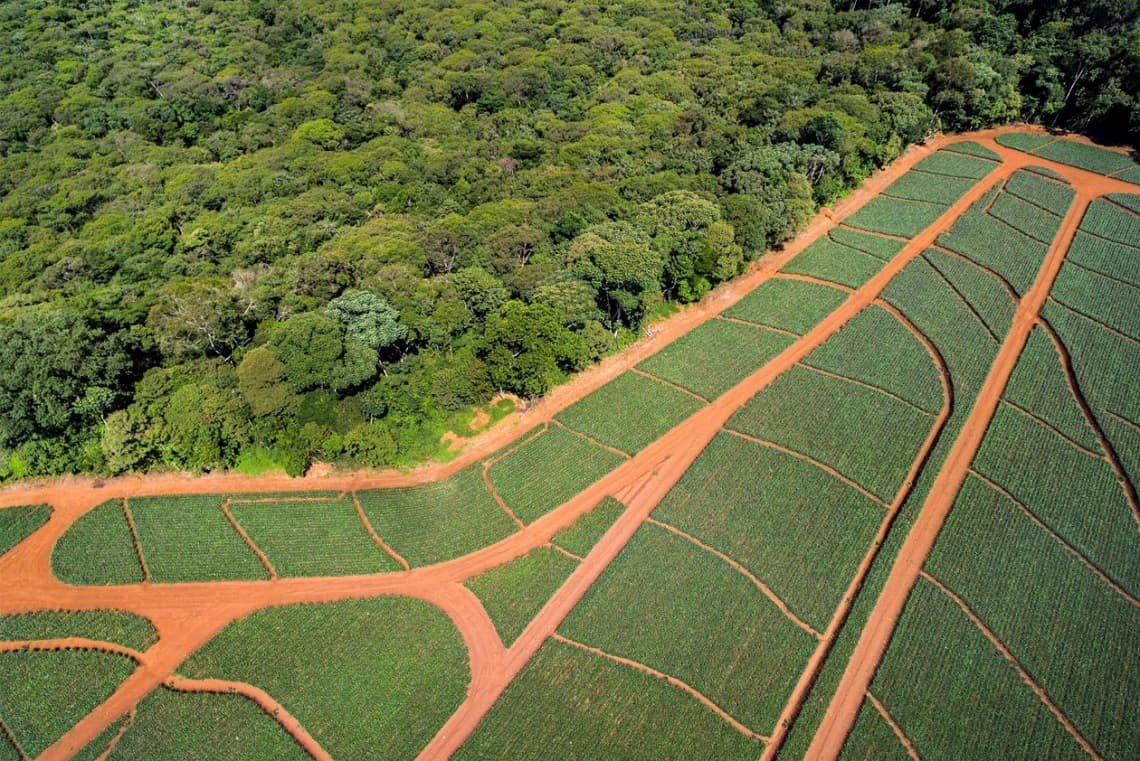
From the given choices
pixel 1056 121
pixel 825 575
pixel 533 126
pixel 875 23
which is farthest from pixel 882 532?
pixel 875 23

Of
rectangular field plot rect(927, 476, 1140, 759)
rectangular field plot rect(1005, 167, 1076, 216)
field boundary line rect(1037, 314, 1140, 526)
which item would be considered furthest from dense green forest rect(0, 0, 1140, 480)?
rectangular field plot rect(927, 476, 1140, 759)

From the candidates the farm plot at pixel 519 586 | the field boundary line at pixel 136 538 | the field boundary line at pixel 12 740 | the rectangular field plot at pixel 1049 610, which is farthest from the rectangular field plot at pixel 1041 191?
the field boundary line at pixel 12 740

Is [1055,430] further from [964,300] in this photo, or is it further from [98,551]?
[98,551]

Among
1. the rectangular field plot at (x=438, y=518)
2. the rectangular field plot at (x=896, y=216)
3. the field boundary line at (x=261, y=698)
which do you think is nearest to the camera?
the field boundary line at (x=261, y=698)

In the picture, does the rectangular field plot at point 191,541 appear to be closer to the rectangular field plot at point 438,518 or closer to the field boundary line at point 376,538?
the field boundary line at point 376,538

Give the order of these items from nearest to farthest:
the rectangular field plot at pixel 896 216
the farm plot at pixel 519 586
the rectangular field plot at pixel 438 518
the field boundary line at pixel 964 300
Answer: the farm plot at pixel 519 586, the rectangular field plot at pixel 438 518, the field boundary line at pixel 964 300, the rectangular field plot at pixel 896 216

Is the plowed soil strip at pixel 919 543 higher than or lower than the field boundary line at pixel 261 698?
higher
